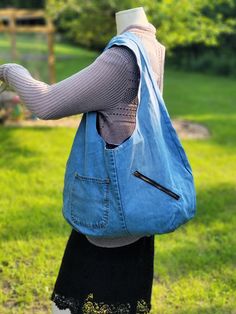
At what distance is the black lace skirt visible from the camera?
6.25 feet

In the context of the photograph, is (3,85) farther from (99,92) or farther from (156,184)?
(156,184)

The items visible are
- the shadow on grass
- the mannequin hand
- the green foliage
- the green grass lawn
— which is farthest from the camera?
the green foliage

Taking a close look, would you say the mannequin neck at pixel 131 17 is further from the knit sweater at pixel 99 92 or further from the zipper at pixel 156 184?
the zipper at pixel 156 184

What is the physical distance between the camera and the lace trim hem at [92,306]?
1.93 metres

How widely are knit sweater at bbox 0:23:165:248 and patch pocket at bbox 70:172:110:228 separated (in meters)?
0.15

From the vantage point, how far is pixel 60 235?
3.88 m

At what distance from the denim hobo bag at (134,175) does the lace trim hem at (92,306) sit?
0.33 m

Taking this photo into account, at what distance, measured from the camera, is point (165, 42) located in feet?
26.0

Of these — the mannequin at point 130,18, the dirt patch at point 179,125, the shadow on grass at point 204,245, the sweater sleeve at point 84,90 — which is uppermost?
the mannequin at point 130,18

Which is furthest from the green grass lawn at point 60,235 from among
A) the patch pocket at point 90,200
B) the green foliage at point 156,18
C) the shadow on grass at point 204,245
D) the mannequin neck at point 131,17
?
the green foliage at point 156,18

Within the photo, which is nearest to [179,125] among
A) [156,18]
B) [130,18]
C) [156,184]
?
[156,18]

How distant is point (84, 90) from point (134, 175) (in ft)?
1.04

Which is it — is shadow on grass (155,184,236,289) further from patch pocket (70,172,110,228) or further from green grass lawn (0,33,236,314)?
patch pocket (70,172,110,228)

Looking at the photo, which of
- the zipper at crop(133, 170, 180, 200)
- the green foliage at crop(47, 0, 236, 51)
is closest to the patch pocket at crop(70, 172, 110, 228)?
the zipper at crop(133, 170, 180, 200)
